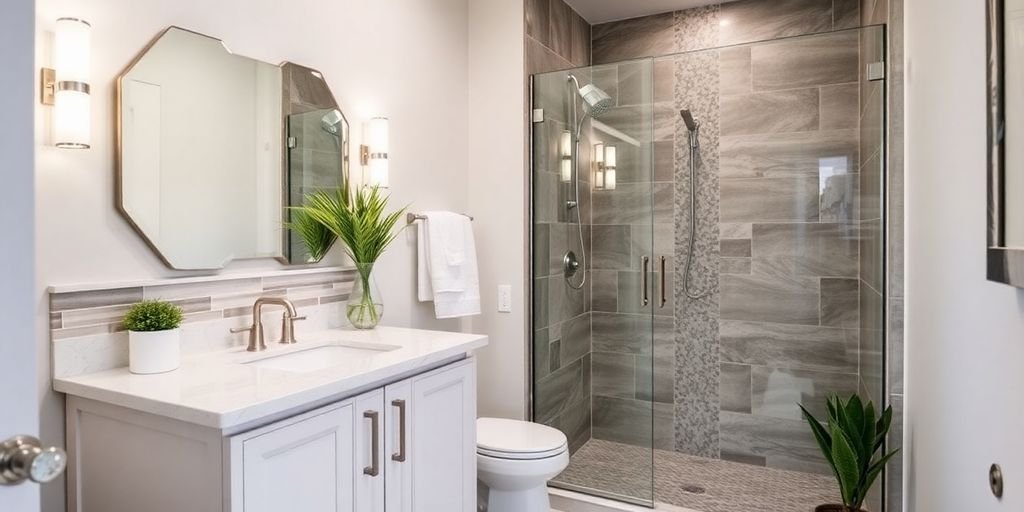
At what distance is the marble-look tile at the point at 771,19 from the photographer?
3203 mm

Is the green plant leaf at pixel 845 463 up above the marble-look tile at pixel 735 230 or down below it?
below

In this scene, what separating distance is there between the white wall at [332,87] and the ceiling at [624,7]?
0.82 m

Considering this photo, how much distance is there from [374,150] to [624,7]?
1.92 metres

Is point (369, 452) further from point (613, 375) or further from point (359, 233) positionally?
point (613, 375)

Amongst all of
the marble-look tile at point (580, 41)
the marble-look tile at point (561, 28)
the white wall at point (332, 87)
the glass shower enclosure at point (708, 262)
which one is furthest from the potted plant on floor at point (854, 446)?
the marble-look tile at point (580, 41)

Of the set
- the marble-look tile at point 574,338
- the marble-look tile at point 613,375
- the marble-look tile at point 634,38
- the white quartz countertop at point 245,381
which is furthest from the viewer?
the marble-look tile at point 634,38

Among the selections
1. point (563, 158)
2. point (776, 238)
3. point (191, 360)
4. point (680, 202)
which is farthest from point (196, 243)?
point (776, 238)

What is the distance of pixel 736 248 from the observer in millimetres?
3312

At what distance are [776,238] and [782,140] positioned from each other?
525 millimetres

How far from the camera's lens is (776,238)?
3.21 m

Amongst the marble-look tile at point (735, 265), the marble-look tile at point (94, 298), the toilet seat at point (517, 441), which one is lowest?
the toilet seat at point (517, 441)

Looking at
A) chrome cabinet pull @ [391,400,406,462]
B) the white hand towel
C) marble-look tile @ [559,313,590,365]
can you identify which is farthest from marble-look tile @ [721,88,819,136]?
chrome cabinet pull @ [391,400,406,462]

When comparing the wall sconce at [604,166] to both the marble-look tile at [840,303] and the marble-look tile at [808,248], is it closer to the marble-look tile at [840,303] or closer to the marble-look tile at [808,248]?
the marble-look tile at [808,248]

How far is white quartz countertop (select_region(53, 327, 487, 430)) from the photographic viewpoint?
120 centimetres
